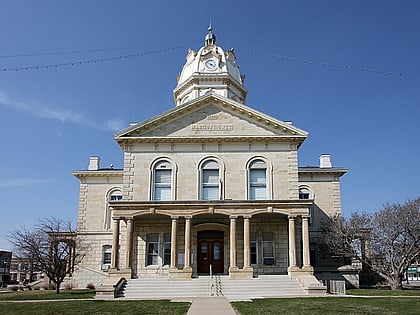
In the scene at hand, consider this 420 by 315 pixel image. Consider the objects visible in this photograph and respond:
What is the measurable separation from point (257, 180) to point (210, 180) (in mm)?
3135

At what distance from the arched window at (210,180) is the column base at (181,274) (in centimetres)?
515

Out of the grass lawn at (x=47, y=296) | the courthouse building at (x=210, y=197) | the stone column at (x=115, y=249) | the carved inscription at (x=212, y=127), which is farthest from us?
the carved inscription at (x=212, y=127)

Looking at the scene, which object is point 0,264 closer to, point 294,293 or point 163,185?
point 163,185

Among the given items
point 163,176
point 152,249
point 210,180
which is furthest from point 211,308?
point 163,176

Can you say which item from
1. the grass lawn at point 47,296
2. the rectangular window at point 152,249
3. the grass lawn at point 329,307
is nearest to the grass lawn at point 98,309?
the grass lawn at point 329,307

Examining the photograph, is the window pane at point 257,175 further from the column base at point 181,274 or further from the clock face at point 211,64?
the clock face at point 211,64

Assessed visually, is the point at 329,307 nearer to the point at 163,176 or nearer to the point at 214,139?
the point at 214,139

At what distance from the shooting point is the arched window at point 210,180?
93.3ft

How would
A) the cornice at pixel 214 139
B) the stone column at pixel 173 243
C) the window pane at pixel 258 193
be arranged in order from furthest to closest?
the cornice at pixel 214 139 < the window pane at pixel 258 193 < the stone column at pixel 173 243

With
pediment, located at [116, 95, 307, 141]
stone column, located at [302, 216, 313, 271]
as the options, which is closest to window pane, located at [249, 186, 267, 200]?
stone column, located at [302, 216, 313, 271]

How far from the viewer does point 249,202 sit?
26.1 m

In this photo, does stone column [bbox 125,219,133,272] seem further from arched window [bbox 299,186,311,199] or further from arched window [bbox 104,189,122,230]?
arched window [bbox 299,186,311,199]

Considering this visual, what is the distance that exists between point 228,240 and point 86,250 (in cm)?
1292

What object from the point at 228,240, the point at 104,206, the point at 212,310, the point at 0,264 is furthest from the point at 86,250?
the point at 0,264
